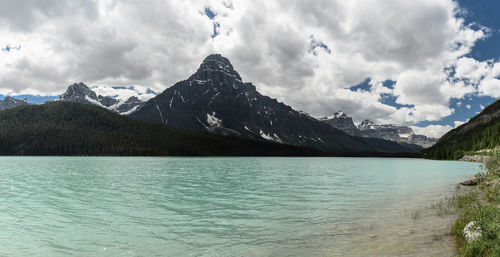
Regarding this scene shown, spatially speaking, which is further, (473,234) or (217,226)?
(217,226)

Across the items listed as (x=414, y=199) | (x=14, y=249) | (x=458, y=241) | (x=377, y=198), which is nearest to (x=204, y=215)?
(x=14, y=249)

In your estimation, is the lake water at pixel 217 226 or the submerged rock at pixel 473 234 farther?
the lake water at pixel 217 226

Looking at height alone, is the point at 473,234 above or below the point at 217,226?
above

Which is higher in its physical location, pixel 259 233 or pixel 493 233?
pixel 493 233

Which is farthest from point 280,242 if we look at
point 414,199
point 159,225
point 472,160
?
point 472,160

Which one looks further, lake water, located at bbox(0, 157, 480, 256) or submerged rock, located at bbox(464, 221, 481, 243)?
lake water, located at bbox(0, 157, 480, 256)

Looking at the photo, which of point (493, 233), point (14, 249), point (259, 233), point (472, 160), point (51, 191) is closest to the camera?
point (493, 233)

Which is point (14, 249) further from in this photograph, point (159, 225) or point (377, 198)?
point (377, 198)

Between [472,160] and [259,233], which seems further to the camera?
[472,160]

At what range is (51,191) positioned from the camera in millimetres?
38688

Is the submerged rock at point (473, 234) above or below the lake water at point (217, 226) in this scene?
above

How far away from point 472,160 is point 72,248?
219784 millimetres

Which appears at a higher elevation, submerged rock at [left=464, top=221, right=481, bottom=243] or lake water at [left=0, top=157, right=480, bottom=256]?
submerged rock at [left=464, top=221, right=481, bottom=243]

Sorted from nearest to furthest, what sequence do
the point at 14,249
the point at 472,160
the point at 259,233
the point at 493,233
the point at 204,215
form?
1. the point at 493,233
2. the point at 14,249
3. the point at 259,233
4. the point at 204,215
5. the point at 472,160
